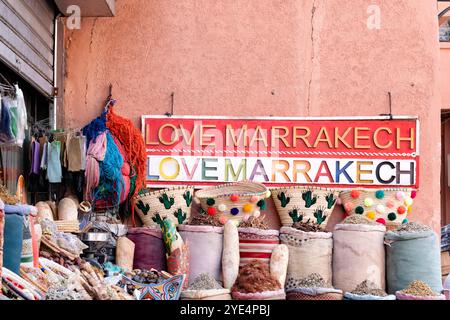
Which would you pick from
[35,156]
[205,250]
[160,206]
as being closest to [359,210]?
[205,250]

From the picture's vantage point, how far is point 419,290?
7.50 metres

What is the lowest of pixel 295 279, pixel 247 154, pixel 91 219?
pixel 295 279

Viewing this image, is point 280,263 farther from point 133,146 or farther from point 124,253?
point 133,146

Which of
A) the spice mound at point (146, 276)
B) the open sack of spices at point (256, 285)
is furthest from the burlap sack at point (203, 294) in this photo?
the spice mound at point (146, 276)

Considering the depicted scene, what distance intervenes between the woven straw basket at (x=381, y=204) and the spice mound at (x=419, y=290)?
118 centimetres

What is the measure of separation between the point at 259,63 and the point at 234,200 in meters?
1.44

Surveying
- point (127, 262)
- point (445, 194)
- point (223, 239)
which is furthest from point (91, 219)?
point (445, 194)

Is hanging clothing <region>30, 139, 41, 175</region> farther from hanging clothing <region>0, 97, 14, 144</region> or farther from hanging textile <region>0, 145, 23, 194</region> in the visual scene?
hanging clothing <region>0, 97, 14, 144</region>

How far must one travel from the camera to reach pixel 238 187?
8695mm

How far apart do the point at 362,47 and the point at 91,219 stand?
3.19 m

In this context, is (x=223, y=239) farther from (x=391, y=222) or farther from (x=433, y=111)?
(x=433, y=111)

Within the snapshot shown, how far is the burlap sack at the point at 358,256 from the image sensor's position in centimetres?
812

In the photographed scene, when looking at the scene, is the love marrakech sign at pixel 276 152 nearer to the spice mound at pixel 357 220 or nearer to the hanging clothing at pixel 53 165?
the spice mound at pixel 357 220

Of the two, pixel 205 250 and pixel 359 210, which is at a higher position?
pixel 359 210
